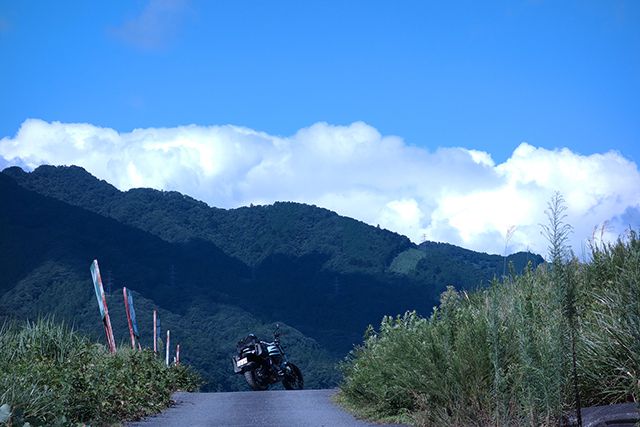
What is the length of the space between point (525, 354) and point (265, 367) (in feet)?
62.4

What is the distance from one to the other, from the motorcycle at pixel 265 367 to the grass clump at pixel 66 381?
9550 mm

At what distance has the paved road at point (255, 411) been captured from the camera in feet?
45.4

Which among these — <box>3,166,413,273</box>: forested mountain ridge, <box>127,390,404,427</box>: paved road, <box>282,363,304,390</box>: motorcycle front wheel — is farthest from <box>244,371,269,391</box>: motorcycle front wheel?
<box>3,166,413,273</box>: forested mountain ridge

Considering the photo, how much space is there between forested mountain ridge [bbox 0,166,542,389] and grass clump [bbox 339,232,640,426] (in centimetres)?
8004

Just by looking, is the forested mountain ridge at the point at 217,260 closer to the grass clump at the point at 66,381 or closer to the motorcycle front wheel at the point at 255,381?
the motorcycle front wheel at the point at 255,381

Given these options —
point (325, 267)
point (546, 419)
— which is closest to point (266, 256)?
point (325, 267)

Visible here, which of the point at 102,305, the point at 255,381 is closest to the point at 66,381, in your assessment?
the point at 102,305

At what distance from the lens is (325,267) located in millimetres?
176375

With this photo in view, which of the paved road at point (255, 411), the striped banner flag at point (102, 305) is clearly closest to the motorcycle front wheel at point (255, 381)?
the paved road at point (255, 411)

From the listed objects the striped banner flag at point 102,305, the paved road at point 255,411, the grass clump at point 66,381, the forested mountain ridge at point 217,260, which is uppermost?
the forested mountain ridge at point 217,260

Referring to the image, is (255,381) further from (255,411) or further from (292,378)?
(255,411)

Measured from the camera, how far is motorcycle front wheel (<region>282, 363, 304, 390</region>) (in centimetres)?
2752

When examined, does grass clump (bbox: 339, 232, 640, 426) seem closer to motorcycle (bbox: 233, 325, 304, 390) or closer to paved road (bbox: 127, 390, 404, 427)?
paved road (bbox: 127, 390, 404, 427)

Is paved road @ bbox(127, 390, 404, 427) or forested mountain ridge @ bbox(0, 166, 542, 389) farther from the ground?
forested mountain ridge @ bbox(0, 166, 542, 389)
